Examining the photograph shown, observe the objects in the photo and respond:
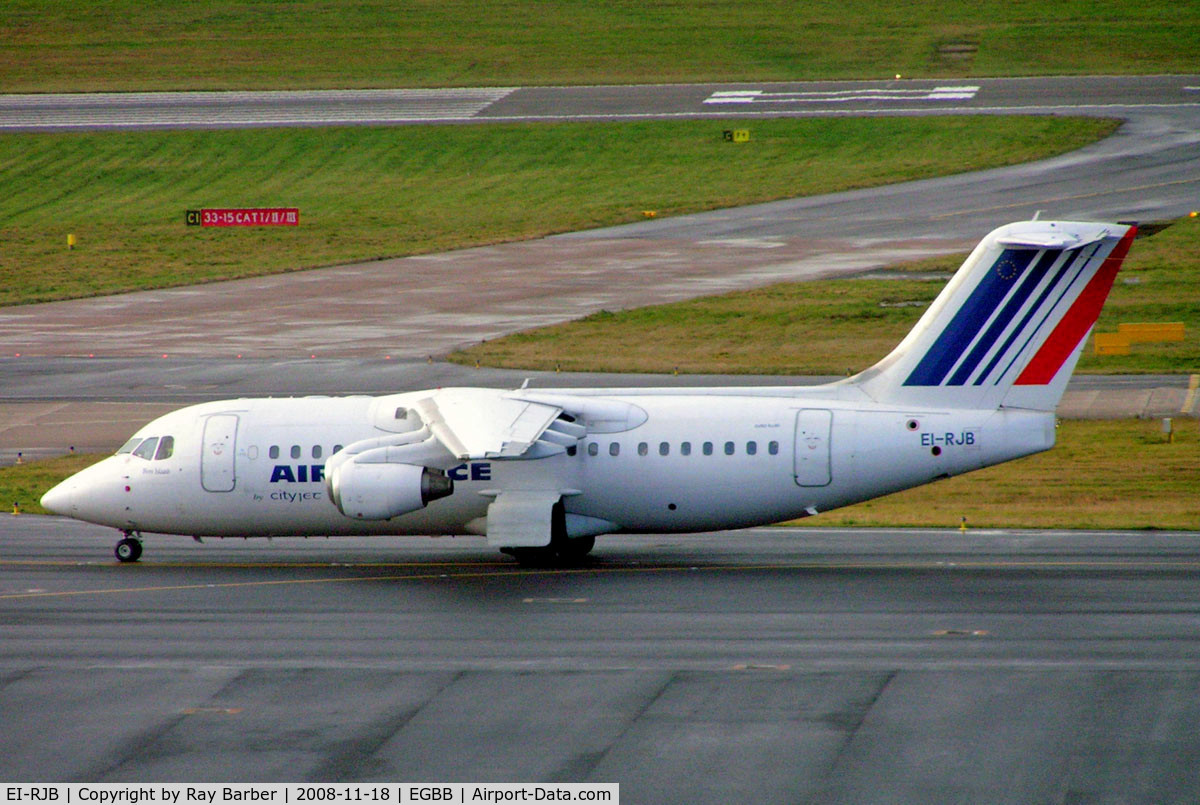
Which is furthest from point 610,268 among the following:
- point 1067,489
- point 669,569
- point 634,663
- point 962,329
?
point 634,663

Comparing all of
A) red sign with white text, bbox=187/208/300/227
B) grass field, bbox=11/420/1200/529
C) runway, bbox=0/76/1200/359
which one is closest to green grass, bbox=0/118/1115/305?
red sign with white text, bbox=187/208/300/227

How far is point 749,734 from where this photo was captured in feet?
65.0

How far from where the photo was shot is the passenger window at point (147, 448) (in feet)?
108

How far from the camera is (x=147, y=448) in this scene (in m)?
33.1

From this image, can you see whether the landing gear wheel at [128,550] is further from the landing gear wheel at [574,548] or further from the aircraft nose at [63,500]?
the landing gear wheel at [574,548]

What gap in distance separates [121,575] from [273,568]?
297cm

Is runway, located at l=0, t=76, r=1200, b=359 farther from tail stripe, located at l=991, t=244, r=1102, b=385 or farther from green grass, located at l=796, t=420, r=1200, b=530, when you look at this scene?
tail stripe, located at l=991, t=244, r=1102, b=385

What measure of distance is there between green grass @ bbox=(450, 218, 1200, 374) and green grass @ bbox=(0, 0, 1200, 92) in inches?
1779

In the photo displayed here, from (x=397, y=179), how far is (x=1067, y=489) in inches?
2269

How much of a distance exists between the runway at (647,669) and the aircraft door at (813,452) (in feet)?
5.98

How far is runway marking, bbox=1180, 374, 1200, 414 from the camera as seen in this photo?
4550 cm

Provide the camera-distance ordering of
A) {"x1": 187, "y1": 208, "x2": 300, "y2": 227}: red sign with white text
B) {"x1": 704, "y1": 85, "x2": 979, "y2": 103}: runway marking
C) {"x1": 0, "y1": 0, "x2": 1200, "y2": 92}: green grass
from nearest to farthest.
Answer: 1. {"x1": 187, "y1": 208, "x2": 300, "y2": 227}: red sign with white text
2. {"x1": 704, "y1": 85, "x2": 979, "y2": 103}: runway marking
3. {"x1": 0, "y1": 0, "x2": 1200, "y2": 92}: green grass

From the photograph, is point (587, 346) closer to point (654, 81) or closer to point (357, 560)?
point (357, 560)

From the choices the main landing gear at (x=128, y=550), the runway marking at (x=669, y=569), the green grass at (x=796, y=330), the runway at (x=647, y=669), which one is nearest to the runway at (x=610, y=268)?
the green grass at (x=796, y=330)
